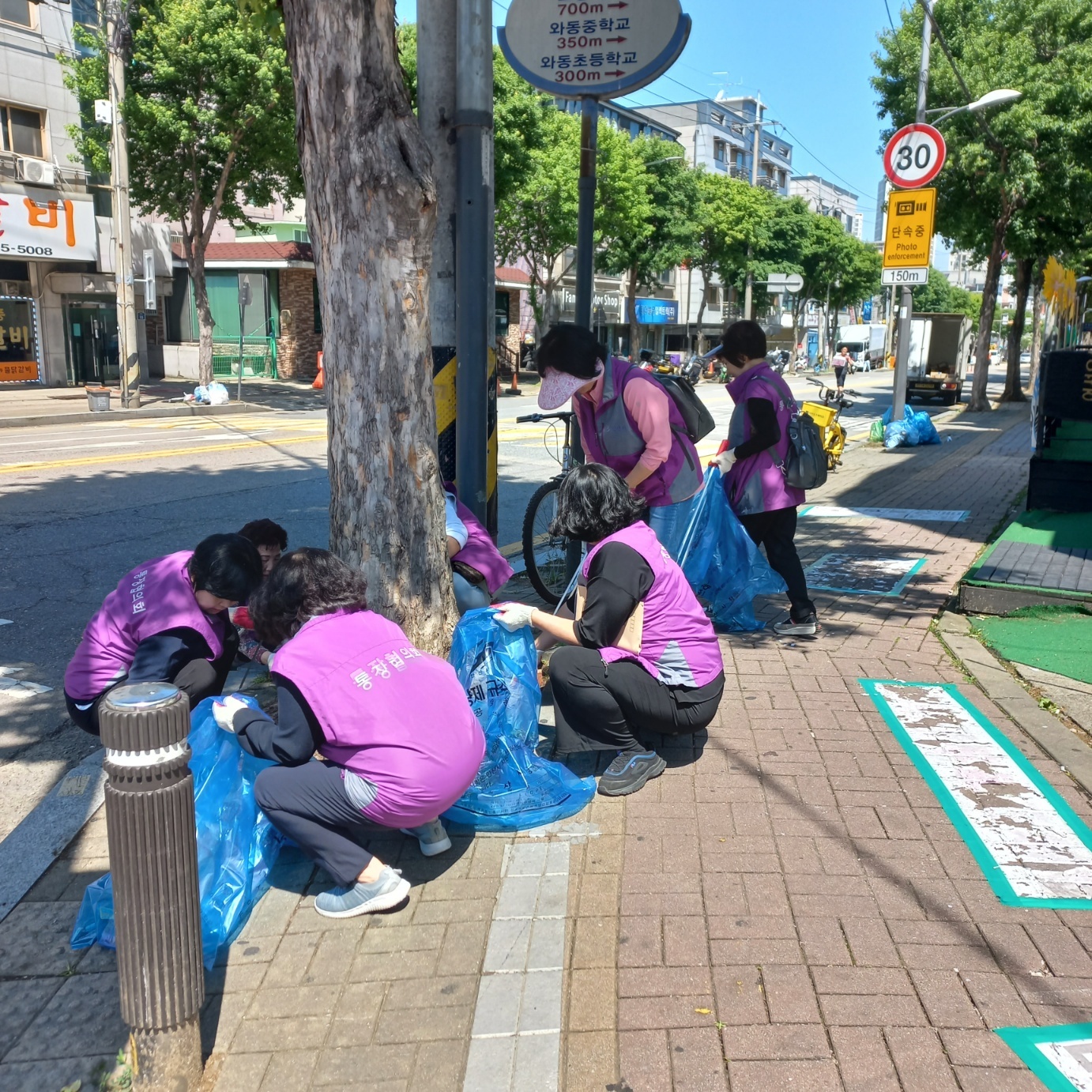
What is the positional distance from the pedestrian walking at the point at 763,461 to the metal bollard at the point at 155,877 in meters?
3.82

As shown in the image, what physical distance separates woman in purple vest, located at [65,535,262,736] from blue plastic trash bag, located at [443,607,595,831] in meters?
0.78

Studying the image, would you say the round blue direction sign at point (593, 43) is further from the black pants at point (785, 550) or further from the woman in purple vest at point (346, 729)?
the woman in purple vest at point (346, 729)

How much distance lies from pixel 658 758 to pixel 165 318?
31.9 meters

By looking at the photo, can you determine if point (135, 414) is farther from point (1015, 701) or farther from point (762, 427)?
point (1015, 701)

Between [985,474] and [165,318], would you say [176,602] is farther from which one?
[165,318]

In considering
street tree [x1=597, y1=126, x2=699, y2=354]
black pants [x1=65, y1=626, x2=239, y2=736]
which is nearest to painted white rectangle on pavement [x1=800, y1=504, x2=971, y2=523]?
black pants [x1=65, y1=626, x2=239, y2=736]

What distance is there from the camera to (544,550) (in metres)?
6.42

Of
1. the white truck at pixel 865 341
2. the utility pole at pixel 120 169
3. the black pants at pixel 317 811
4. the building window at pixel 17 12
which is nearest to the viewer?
the black pants at pixel 317 811

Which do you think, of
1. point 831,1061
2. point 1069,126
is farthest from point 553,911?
point 1069,126

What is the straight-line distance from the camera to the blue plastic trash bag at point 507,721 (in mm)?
3607

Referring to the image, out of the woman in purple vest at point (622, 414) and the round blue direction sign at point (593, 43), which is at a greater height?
the round blue direction sign at point (593, 43)

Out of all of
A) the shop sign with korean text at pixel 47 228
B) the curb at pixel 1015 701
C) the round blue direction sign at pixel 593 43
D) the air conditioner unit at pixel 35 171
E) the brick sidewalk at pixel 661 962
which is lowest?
the brick sidewalk at pixel 661 962

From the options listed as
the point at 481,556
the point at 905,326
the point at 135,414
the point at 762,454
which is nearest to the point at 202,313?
the point at 135,414

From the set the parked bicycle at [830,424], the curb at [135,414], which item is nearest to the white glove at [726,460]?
the parked bicycle at [830,424]
